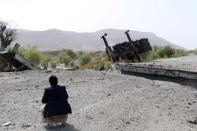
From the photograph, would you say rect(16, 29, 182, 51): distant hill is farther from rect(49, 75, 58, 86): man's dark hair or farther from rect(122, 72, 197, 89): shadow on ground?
rect(49, 75, 58, 86): man's dark hair

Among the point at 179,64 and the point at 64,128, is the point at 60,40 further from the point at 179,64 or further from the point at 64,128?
the point at 64,128

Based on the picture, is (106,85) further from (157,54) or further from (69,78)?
(157,54)

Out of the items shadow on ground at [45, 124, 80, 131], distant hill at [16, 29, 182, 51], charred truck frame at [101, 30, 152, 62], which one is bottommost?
shadow on ground at [45, 124, 80, 131]

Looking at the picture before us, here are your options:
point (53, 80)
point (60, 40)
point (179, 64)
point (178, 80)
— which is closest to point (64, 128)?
point (53, 80)

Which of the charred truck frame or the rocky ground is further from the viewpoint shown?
the charred truck frame

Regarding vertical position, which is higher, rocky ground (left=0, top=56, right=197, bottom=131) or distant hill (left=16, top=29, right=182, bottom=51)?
distant hill (left=16, top=29, right=182, bottom=51)

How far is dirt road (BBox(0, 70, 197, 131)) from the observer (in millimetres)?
11125

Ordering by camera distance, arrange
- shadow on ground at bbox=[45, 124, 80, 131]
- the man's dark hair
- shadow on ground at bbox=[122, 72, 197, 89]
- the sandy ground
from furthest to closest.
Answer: the sandy ground, shadow on ground at bbox=[122, 72, 197, 89], the man's dark hair, shadow on ground at bbox=[45, 124, 80, 131]

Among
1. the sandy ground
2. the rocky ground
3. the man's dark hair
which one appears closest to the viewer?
the man's dark hair

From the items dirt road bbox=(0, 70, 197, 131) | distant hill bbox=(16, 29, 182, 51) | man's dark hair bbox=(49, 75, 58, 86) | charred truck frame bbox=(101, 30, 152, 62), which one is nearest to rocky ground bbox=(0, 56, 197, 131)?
dirt road bbox=(0, 70, 197, 131)

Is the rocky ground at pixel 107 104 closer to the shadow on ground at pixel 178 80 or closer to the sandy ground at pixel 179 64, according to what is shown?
the shadow on ground at pixel 178 80

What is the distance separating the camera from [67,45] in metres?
142

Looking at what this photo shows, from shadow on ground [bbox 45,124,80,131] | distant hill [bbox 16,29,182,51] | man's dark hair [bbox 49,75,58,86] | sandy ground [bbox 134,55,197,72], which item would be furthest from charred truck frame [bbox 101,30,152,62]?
distant hill [bbox 16,29,182,51]

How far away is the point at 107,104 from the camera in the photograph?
43.7 ft
